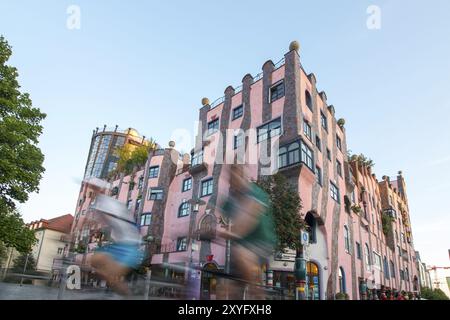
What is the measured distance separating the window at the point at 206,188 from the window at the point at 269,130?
18.9 feet

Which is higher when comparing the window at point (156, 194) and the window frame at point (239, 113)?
the window frame at point (239, 113)

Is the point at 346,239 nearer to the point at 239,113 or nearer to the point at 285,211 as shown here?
the point at 285,211

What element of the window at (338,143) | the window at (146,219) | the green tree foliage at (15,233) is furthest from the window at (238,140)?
the green tree foliage at (15,233)

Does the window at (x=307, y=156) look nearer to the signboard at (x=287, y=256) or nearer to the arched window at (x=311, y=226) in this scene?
the arched window at (x=311, y=226)

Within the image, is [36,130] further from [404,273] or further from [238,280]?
[404,273]

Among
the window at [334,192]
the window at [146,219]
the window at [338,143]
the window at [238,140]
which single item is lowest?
the window at [146,219]

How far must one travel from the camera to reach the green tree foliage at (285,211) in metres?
14.7

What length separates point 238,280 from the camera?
271 inches

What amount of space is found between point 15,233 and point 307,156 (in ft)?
50.9

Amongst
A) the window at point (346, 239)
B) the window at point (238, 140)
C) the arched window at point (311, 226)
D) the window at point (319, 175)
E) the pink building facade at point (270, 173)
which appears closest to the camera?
the pink building facade at point (270, 173)

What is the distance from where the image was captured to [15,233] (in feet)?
40.6

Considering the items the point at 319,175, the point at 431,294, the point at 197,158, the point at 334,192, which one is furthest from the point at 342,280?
the point at 431,294
